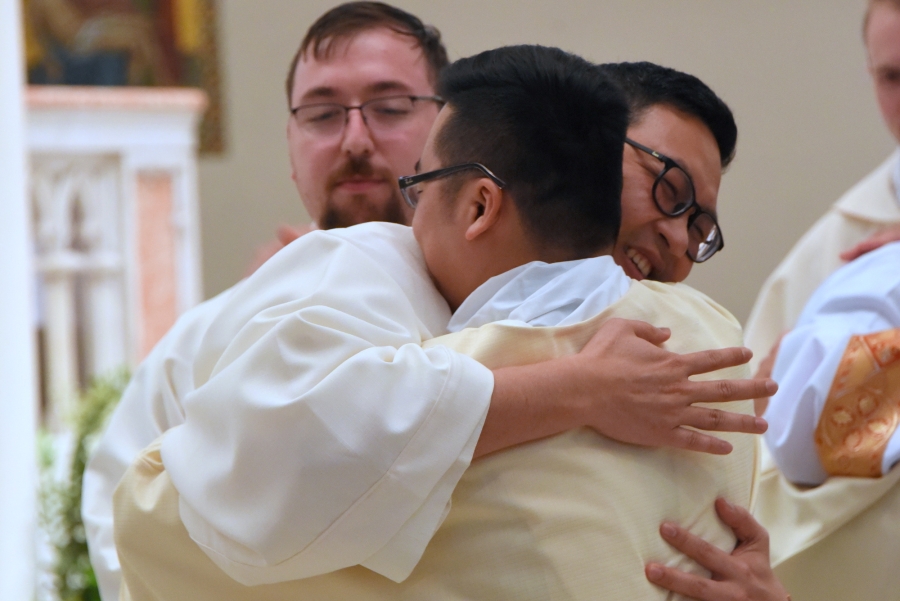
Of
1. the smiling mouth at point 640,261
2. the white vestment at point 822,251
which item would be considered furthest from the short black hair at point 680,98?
Result: the white vestment at point 822,251

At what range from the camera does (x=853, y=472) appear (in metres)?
2.43

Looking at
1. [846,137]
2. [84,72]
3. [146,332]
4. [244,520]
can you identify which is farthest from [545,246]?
[84,72]

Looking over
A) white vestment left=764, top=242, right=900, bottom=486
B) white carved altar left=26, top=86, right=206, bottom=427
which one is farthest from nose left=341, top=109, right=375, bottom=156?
white carved altar left=26, top=86, right=206, bottom=427

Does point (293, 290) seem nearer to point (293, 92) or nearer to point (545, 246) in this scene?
point (545, 246)

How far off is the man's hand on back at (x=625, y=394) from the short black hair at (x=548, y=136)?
0.56ft

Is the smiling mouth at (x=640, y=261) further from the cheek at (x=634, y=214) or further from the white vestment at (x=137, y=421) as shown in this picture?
the white vestment at (x=137, y=421)

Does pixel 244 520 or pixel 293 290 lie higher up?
pixel 293 290

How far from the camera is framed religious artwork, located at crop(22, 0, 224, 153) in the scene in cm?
873

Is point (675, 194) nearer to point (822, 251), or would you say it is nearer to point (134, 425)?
point (134, 425)

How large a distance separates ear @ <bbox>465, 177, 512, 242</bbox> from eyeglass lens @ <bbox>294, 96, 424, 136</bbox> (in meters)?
1.06

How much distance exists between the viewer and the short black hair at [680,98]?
5.94 ft

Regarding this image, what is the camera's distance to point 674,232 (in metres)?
1.76

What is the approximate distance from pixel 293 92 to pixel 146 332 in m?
4.45

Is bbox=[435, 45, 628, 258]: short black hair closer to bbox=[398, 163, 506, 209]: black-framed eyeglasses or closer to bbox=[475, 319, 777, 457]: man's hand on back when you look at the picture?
bbox=[398, 163, 506, 209]: black-framed eyeglasses
